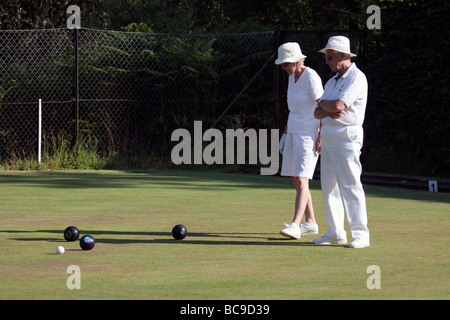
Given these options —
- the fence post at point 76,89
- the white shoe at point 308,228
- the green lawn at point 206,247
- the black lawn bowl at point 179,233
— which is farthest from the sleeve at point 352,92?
the fence post at point 76,89

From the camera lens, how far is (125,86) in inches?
739

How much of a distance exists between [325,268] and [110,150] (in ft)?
37.1

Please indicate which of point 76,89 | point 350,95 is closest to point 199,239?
point 350,95

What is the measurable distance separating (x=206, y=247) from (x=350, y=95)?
1983 millimetres

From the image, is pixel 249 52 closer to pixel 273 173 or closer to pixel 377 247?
pixel 273 173

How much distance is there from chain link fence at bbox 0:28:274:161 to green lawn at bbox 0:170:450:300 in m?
3.86

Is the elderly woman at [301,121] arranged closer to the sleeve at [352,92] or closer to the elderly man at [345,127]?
the elderly man at [345,127]

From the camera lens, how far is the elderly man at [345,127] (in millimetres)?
8195

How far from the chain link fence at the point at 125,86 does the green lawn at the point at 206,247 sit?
3858 mm

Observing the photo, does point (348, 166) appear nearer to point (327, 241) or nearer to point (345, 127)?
point (345, 127)

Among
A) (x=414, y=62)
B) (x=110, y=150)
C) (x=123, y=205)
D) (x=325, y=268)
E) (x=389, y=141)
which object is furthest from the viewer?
(x=110, y=150)

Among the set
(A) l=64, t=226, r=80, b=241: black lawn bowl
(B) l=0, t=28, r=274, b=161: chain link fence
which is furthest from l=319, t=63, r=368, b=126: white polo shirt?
(B) l=0, t=28, r=274, b=161: chain link fence

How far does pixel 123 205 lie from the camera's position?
12.0m

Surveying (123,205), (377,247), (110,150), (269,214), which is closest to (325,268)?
(377,247)
